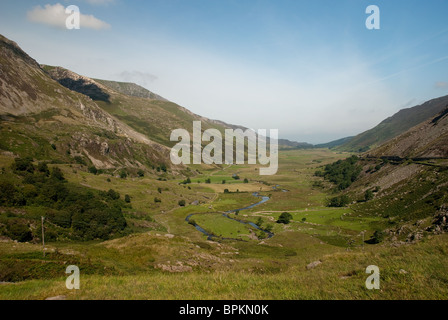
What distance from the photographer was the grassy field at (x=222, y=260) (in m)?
11.4

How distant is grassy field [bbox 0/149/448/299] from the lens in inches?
447

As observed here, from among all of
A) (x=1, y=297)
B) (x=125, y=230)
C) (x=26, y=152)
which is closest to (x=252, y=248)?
(x=125, y=230)

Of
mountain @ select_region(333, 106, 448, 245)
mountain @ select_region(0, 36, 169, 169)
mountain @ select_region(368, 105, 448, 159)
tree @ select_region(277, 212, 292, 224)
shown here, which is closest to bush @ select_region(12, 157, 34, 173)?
mountain @ select_region(0, 36, 169, 169)

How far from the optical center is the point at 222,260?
42188mm

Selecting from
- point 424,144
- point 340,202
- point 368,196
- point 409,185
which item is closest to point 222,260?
point 409,185

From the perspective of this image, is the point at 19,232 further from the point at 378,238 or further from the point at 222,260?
the point at 378,238

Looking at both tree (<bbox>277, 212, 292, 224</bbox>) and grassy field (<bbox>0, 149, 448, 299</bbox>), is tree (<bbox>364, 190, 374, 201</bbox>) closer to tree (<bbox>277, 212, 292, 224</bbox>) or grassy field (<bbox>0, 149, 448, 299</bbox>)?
grassy field (<bbox>0, 149, 448, 299</bbox>)

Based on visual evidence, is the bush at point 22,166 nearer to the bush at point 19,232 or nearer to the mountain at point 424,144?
the bush at point 19,232

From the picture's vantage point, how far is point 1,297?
11156 millimetres

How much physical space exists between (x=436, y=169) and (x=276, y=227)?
203 feet

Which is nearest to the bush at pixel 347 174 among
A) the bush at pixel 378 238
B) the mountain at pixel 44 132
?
the bush at pixel 378 238
